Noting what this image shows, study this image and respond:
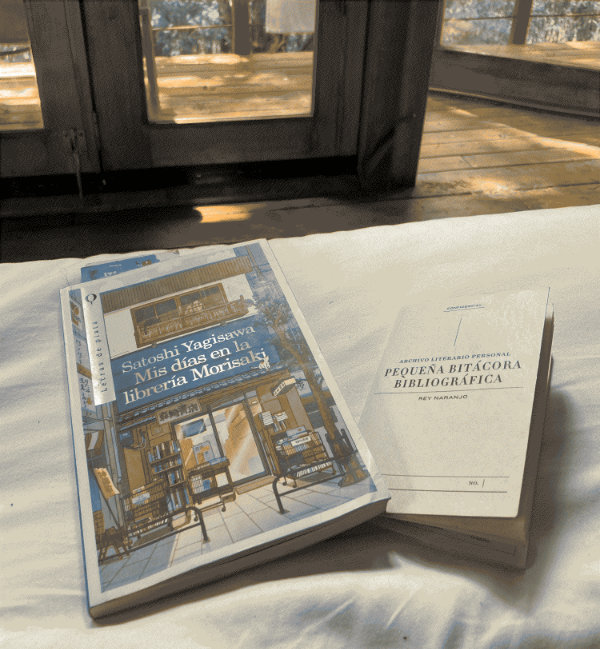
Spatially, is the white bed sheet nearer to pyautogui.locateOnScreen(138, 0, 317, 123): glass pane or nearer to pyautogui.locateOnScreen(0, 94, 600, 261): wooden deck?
pyautogui.locateOnScreen(0, 94, 600, 261): wooden deck

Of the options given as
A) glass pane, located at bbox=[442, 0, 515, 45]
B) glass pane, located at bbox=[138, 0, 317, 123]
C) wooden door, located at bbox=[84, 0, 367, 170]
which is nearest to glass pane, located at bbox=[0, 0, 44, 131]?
wooden door, located at bbox=[84, 0, 367, 170]

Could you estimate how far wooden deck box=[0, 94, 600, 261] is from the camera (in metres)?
1.76

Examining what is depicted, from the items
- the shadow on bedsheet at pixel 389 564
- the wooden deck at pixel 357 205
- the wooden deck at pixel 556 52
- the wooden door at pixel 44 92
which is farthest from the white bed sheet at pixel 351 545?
the wooden deck at pixel 556 52

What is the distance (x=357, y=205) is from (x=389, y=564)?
1.53m

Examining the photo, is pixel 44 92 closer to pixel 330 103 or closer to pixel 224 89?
pixel 224 89

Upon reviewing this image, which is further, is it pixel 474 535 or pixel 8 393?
pixel 8 393

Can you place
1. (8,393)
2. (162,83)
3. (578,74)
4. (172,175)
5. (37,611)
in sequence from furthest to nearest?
(578,74)
(172,175)
(162,83)
(8,393)
(37,611)

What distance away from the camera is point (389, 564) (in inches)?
→ 18.1

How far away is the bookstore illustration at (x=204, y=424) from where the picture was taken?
0.47 m

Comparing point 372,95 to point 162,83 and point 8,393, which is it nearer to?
point 162,83

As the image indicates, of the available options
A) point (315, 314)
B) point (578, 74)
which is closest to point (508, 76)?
point (578, 74)

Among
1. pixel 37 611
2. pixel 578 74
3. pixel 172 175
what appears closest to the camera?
pixel 37 611

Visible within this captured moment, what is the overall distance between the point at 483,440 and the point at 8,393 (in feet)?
1.34

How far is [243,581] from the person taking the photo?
45 centimetres
